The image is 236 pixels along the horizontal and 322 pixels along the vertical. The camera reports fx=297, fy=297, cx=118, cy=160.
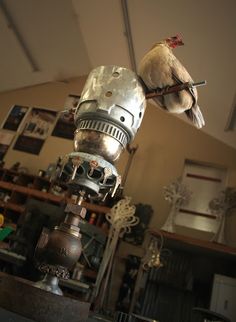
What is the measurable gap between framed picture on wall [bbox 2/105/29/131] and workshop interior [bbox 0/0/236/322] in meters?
0.02

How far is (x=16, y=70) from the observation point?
4582 millimetres

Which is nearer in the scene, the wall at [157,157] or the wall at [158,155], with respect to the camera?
the wall at [157,157]

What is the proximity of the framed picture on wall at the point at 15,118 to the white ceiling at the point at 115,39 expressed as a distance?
438mm

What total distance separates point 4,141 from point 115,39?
2.26 m

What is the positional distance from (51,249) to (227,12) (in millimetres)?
2102

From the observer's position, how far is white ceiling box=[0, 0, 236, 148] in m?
2.33

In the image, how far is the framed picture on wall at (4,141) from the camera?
4.35 meters

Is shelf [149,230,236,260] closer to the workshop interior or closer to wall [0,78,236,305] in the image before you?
the workshop interior

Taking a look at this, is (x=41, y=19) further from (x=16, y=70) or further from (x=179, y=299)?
(x=179, y=299)

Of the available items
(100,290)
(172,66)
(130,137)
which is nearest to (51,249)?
(130,137)

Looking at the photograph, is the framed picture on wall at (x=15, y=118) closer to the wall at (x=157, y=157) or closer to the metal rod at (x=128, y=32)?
the wall at (x=157, y=157)

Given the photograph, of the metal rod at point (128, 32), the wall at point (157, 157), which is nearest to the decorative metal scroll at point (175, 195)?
the wall at point (157, 157)

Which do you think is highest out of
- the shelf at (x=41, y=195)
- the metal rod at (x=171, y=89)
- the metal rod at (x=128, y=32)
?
the metal rod at (x=128, y=32)

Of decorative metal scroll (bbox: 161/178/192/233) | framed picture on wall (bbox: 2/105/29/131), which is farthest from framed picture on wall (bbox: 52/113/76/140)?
decorative metal scroll (bbox: 161/178/192/233)
